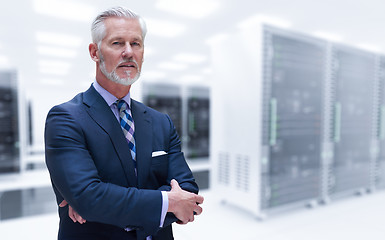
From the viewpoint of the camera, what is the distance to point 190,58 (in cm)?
842

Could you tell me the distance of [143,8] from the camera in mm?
4332

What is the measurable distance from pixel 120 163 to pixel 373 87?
4.09 metres

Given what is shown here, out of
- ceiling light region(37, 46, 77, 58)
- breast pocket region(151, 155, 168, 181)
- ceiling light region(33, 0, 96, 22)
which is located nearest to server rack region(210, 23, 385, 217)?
breast pocket region(151, 155, 168, 181)

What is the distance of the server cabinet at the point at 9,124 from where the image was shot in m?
4.24

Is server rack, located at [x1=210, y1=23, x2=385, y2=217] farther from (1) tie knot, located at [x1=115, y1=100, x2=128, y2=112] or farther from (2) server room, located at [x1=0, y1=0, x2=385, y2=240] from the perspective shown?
(1) tie knot, located at [x1=115, y1=100, x2=128, y2=112]

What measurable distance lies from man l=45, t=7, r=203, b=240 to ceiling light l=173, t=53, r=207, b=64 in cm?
716

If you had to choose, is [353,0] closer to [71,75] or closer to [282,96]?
[282,96]

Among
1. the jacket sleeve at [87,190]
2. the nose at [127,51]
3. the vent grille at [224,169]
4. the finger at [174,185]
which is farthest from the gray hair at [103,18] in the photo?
the vent grille at [224,169]

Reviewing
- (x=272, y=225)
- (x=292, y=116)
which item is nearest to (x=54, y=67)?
(x=292, y=116)

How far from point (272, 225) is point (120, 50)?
247 cm

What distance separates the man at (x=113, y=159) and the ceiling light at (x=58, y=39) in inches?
226

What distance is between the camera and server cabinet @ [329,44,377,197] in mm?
3167

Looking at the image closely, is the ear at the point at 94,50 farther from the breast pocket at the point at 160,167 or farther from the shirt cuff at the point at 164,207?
the shirt cuff at the point at 164,207

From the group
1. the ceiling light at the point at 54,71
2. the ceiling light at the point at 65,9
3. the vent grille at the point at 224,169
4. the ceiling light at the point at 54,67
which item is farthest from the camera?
the ceiling light at the point at 54,71
